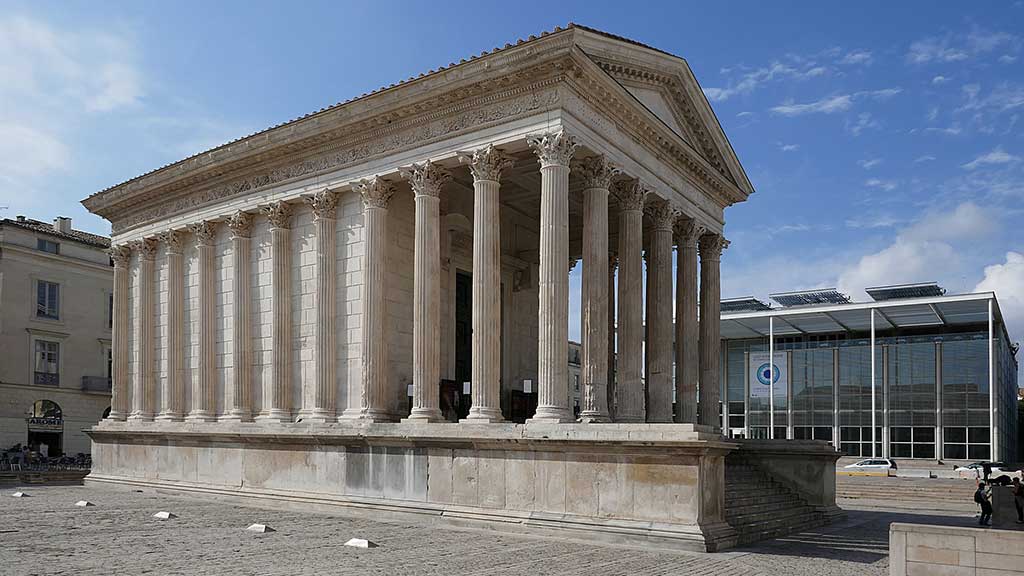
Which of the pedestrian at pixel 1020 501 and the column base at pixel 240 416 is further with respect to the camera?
the column base at pixel 240 416

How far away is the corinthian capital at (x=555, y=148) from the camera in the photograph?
20.5 m

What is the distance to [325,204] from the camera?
25.4 metres

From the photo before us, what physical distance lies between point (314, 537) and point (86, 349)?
3925cm

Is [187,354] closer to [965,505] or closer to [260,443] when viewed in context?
[260,443]

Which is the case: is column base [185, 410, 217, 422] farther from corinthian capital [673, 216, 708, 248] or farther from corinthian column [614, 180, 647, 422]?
corinthian capital [673, 216, 708, 248]

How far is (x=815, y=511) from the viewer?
23297mm

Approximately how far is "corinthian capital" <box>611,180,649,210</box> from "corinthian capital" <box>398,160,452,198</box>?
16.3 feet

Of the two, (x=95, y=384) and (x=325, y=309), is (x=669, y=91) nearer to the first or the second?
(x=325, y=309)

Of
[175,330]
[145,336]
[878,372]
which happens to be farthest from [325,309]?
[878,372]

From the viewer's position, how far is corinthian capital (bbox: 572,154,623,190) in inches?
875

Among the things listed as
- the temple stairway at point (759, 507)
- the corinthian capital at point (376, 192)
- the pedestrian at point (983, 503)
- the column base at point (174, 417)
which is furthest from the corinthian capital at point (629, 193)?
the column base at point (174, 417)

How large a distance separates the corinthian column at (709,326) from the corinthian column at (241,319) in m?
15.0

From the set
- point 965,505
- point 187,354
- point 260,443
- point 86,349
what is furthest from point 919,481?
point 86,349

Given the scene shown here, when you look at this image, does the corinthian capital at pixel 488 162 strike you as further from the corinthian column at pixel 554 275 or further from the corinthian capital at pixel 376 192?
the corinthian capital at pixel 376 192
